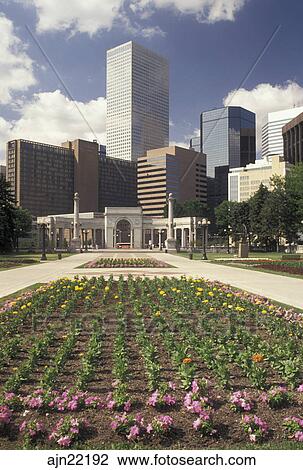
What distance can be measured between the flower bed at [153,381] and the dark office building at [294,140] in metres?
127

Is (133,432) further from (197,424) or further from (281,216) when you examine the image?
(281,216)

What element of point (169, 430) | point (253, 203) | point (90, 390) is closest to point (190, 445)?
point (169, 430)

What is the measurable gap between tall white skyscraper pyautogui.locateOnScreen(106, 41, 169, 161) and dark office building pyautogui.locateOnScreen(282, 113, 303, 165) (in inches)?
1772

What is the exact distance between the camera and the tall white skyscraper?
7781 centimetres

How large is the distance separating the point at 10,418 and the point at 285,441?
3.11 metres

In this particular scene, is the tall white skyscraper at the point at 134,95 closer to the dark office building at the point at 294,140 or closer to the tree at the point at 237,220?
the tree at the point at 237,220

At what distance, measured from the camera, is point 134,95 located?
77062 mm

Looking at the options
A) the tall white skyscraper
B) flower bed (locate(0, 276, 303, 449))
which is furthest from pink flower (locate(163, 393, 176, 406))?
the tall white skyscraper

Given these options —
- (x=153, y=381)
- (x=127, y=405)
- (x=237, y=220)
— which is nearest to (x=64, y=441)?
(x=127, y=405)

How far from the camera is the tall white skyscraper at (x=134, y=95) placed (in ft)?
255

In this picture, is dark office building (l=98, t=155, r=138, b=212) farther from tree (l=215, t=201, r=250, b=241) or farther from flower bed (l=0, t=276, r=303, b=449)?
flower bed (l=0, t=276, r=303, b=449)

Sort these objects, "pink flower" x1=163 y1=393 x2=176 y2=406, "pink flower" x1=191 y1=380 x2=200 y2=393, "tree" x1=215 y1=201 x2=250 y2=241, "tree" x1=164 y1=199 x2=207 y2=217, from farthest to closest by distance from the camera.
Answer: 1. "tree" x1=164 y1=199 x2=207 y2=217
2. "tree" x1=215 y1=201 x2=250 y2=241
3. "pink flower" x1=191 y1=380 x2=200 y2=393
4. "pink flower" x1=163 y1=393 x2=176 y2=406
